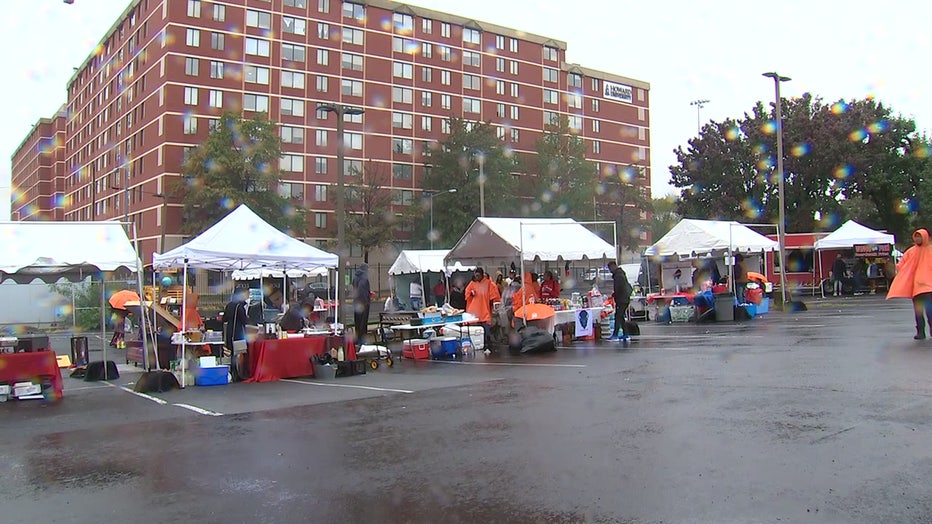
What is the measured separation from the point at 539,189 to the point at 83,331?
173 ft

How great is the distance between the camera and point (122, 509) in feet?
17.4

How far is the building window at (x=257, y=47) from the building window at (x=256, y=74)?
121cm

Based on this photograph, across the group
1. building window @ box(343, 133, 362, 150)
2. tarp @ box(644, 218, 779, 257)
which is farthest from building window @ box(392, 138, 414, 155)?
tarp @ box(644, 218, 779, 257)

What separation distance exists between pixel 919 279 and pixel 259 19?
197 feet

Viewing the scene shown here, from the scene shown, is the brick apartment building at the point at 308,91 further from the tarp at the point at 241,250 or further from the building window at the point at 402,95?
the tarp at the point at 241,250

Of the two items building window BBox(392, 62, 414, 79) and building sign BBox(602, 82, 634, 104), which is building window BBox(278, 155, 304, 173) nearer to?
building window BBox(392, 62, 414, 79)

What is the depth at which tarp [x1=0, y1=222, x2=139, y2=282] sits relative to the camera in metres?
11.6

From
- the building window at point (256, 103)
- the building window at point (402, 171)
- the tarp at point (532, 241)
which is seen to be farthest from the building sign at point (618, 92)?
the tarp at point (532, 241)

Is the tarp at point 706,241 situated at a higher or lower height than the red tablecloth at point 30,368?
higher

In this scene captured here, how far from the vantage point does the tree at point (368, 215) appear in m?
62.6

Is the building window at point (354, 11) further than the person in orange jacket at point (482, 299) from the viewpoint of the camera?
Yes

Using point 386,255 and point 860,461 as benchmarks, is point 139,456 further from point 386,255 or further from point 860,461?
point 386,255

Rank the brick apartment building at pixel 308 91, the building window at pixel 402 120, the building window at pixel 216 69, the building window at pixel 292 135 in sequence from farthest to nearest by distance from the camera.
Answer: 1. the building window at pixel 402 120
2. the building window at pixel 292 135
3. the building window at pixel 216 69
4. the brick apartment building at pixel 308 91

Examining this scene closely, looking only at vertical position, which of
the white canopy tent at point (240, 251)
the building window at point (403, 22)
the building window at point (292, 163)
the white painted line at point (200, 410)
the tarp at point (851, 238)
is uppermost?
the building window at point (403, 22)
